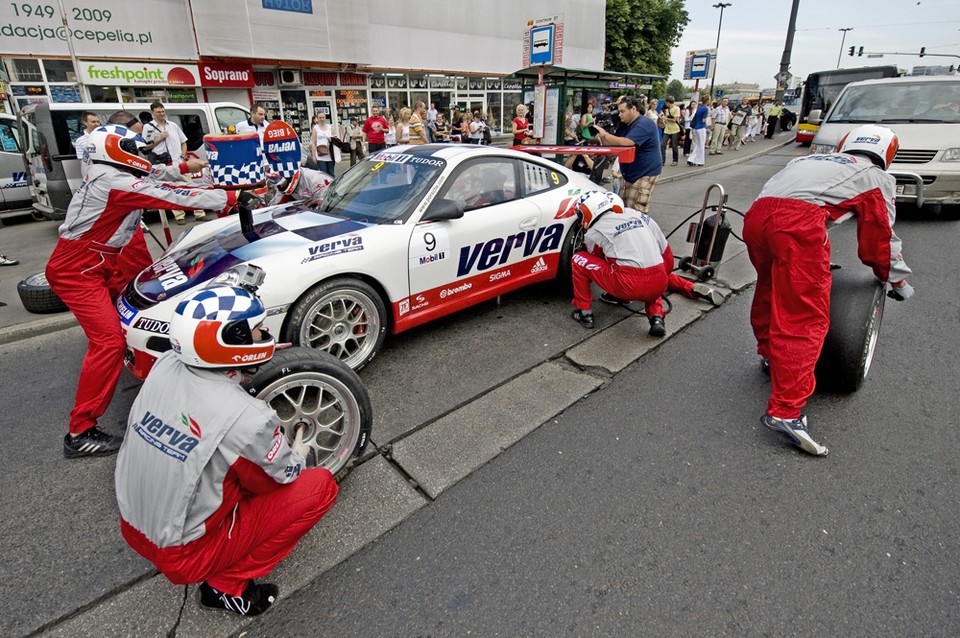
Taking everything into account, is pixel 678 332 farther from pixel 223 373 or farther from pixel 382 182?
pixel 223 373

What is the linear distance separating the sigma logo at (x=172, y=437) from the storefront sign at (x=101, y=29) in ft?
55.7

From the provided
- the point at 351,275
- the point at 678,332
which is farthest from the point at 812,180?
the point at 351,275

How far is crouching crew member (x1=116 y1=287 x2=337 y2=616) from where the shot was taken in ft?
5.62

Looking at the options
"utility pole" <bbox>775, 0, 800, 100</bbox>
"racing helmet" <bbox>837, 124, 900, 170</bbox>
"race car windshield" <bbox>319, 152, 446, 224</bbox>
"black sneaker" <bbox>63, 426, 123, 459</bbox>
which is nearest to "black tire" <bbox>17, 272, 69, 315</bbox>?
"black sneaker" <bbox>63, 426, 123, 459</bbox>

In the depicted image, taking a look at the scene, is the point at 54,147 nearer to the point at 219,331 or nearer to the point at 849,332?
→ the point at 219,331

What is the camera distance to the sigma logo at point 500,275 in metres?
4.32

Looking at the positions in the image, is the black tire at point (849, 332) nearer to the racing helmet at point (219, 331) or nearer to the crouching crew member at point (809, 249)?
the crouching crew member at point (809, 249)

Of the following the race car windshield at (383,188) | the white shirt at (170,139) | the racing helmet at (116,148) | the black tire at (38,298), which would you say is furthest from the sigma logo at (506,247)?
the white shirt at (170,139)

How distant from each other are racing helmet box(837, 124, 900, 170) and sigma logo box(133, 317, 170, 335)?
13.6 ft

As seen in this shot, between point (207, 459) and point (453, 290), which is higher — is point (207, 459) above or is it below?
above

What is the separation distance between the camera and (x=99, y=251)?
3191 millimetres

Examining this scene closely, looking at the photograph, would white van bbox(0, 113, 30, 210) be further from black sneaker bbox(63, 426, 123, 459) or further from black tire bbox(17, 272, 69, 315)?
black sneaker bbox(63, 426, 123, 459)

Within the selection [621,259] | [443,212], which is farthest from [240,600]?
[621,259]

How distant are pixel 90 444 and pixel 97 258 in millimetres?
1127
